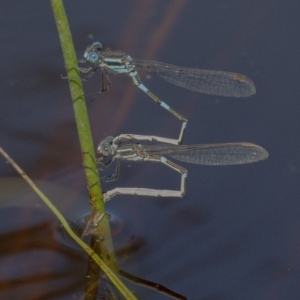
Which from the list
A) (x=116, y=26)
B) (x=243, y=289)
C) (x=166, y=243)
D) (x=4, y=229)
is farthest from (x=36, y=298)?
(x=116, y=26)

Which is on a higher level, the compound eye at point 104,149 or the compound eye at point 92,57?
the compound eye at point 92,57

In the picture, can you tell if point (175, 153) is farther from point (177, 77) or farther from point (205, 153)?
point (177, 77)

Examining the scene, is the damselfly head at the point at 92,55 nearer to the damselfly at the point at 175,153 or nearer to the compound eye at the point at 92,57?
the compound eye at the point at 92,57

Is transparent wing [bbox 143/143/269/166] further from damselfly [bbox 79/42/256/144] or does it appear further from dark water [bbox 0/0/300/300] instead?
dark water [bbox 0/0/300/300]

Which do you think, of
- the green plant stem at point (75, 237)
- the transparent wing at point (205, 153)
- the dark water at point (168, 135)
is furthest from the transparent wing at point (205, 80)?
the green plant stem at point (75, 237)

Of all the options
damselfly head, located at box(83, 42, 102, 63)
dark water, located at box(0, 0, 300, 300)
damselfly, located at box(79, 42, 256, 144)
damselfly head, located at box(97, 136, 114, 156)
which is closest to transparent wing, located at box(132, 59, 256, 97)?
damselfly, located at box(79, 42, 256, 144)

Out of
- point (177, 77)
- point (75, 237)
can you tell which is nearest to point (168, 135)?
point (177, 77)

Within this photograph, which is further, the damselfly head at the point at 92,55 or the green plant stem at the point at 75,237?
the damselfly head at the point at 92,55
